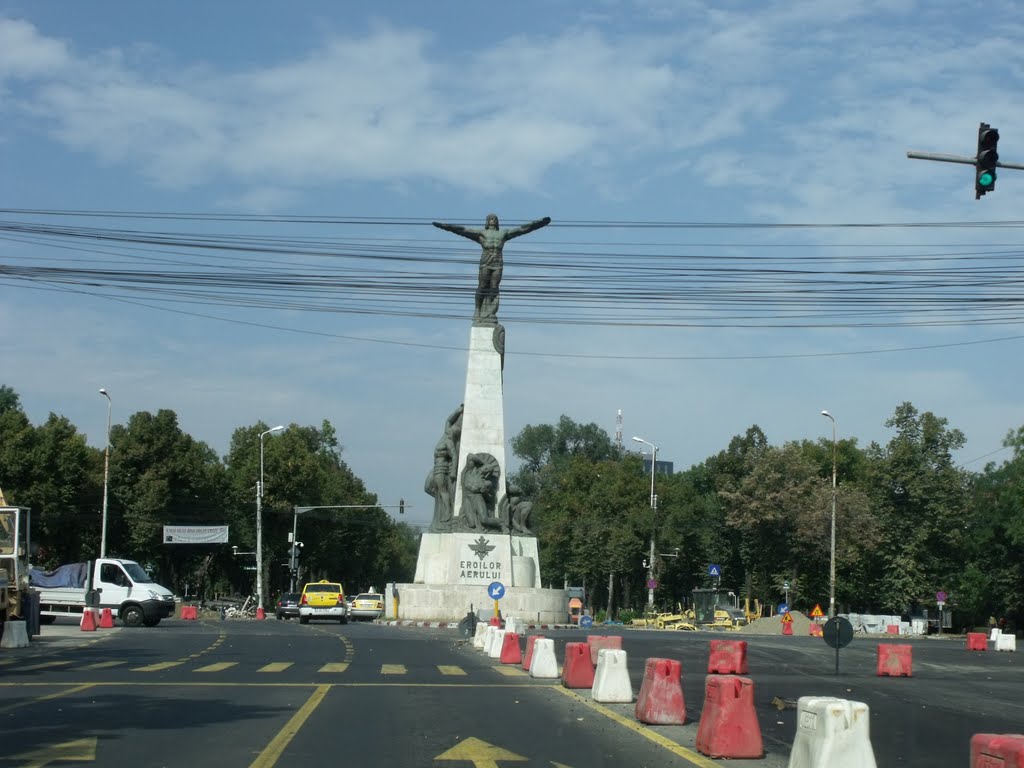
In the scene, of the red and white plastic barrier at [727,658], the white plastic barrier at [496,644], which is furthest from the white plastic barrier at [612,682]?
the white plastic barrier at [496,644]

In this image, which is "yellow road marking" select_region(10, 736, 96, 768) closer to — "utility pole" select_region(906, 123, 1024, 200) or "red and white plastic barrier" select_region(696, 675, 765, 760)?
"red and white plastic barrier" select_region(696, 675, 765, 760)

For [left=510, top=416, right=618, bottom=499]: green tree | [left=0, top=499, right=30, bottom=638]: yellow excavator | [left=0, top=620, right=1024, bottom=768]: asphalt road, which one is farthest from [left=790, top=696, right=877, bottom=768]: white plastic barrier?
[left=510, top=416, right=618, bottom=499]: green tree

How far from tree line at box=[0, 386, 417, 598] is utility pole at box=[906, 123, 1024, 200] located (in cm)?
5450

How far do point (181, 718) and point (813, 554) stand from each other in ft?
214

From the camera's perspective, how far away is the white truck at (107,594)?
44.6m

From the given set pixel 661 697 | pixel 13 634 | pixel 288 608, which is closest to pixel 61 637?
pixel 13 634

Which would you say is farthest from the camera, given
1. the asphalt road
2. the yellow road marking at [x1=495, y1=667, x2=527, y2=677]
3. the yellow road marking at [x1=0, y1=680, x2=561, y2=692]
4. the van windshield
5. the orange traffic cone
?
the van windshield

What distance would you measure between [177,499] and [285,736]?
69.5 m

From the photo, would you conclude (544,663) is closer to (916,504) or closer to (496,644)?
(496,644)

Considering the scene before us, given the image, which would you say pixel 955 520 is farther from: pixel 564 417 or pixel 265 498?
pixel 564 417

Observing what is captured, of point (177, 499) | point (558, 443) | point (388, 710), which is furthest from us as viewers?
point (558, 443)

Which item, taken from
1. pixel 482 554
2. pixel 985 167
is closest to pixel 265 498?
pixel 482 554

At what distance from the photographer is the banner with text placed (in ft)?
238

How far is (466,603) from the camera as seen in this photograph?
49156 mm
